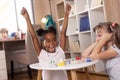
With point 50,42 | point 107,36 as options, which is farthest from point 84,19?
point 107,36

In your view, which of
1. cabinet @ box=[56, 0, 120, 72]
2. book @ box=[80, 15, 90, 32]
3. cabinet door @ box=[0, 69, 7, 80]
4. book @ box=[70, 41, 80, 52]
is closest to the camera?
cabinet @ box=[56, 0, 120, 72]

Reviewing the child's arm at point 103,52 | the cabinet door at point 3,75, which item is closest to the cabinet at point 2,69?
the cabinet door at point 3,75

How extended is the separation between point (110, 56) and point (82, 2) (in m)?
2.11

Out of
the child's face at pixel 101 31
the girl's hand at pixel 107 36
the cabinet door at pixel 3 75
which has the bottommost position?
the cabinet door at pixel 3 75

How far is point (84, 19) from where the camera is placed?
3.32 m

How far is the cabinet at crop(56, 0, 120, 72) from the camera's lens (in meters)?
2.76

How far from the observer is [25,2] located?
475 cm

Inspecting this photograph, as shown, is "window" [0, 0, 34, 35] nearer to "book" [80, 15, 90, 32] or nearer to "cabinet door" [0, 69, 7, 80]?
"cabinet door" [0, 69, 7, 80]

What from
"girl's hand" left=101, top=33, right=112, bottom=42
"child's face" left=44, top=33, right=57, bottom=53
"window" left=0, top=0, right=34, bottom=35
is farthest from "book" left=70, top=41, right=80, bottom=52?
"girl's hand" left=101, top=33, right=112, bottom=42

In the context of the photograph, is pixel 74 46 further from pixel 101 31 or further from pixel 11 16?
pixel 101 31

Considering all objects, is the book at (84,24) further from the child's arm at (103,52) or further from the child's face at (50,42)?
the child's arm at (103,52)

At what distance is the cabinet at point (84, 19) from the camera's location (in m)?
2.76

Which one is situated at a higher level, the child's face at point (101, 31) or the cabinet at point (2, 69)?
the child's face at point (101, 31)

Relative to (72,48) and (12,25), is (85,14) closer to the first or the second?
(72,48)
